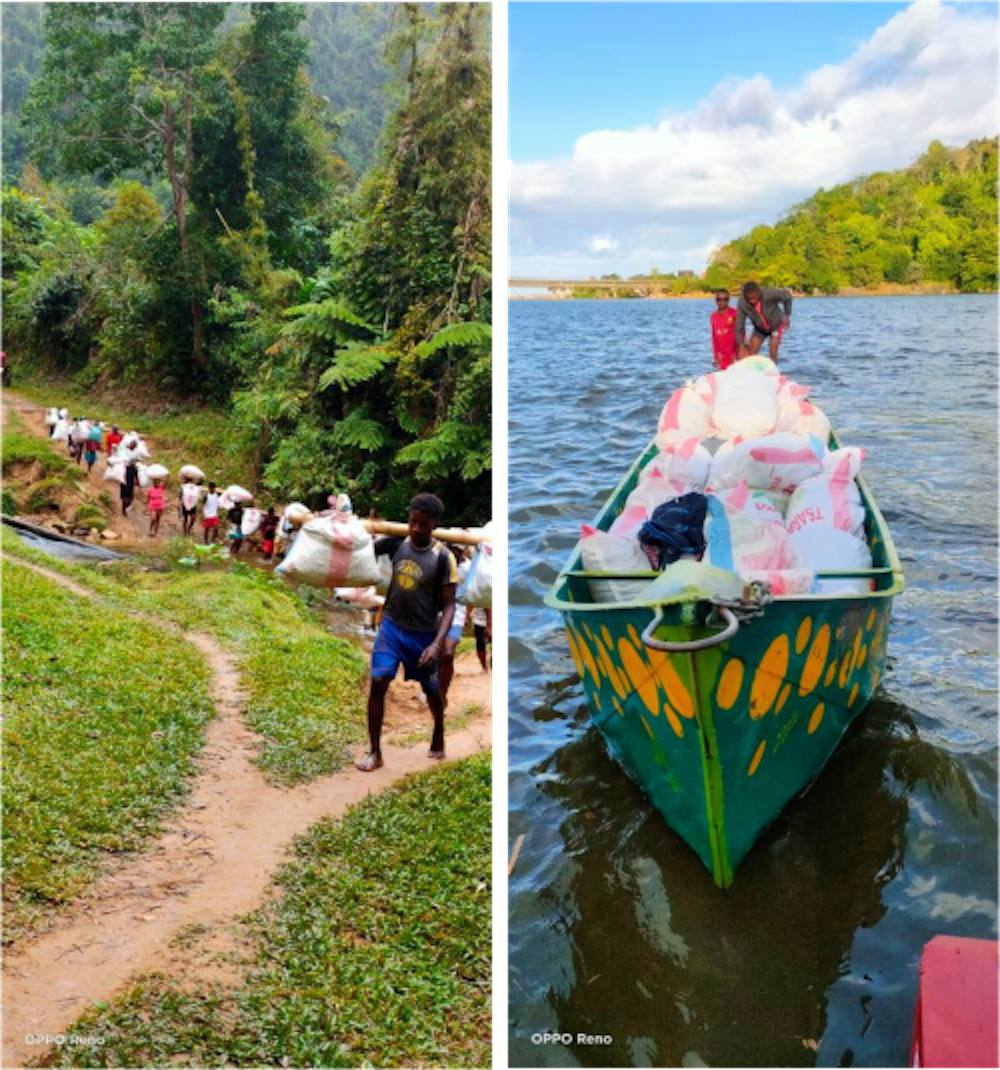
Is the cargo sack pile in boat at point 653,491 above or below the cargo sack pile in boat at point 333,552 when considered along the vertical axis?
above

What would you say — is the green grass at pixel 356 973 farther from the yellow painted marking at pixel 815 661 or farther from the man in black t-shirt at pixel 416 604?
the yellow painted marking at pixel 815 661

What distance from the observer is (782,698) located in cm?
214

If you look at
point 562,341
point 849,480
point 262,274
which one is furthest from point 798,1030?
point 562,341

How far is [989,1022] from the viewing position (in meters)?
1.48

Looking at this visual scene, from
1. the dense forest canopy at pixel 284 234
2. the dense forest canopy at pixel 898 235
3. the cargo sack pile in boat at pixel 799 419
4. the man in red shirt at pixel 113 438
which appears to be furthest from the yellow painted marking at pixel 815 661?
the man in red shirt at pixel 113 438

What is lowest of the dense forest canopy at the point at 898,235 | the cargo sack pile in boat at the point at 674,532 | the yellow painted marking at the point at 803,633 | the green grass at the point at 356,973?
the green grass at the point at 356,973

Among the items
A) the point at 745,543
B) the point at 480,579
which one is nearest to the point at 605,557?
the point at 745,543

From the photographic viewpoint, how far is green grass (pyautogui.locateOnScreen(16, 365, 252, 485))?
13.2 feet

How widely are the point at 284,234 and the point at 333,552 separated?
176 cm

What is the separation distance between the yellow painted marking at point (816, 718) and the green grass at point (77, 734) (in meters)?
1.80

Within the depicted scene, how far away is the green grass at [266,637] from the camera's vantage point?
3.58 meters

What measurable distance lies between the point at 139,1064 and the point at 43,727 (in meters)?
1.25

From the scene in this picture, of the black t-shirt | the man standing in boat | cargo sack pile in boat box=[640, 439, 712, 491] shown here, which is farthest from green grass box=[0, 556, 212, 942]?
the man standing in boat

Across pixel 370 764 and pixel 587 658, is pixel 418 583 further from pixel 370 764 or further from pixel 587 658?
pixel 370 764
